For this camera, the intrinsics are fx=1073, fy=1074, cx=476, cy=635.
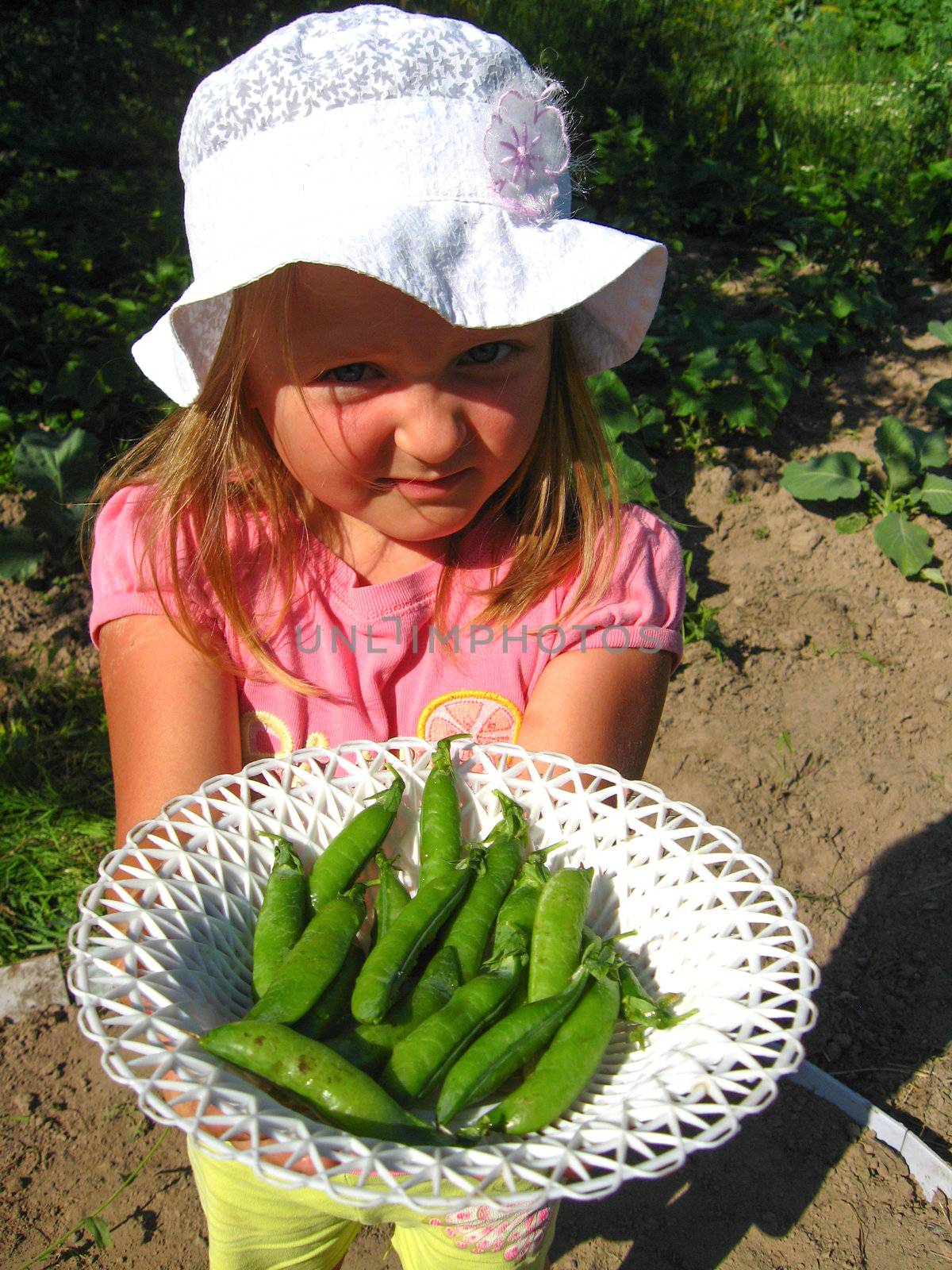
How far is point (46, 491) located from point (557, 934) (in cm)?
345

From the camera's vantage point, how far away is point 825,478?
5086 millimetres

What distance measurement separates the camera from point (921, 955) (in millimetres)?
3498

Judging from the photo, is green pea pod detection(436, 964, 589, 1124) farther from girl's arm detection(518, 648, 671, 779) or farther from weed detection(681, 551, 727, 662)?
weed detection(681, 551, 727, 662)

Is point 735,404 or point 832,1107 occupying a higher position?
point 735,404

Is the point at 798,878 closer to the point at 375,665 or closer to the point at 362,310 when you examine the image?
the point at 375,665

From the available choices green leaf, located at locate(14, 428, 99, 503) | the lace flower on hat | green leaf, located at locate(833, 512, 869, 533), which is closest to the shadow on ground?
green leaf, located at locate(833, 512, 869, 533)

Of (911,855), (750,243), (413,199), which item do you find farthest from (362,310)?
(750,243)

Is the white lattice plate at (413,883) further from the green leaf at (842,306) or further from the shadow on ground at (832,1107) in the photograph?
the green leaf at (842,306)

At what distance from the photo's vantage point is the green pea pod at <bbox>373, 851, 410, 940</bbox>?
1.85m

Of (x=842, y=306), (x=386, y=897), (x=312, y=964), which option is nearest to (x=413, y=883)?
(x=386, y=897)

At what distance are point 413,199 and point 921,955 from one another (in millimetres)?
2890

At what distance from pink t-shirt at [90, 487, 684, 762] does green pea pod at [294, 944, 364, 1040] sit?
839mm

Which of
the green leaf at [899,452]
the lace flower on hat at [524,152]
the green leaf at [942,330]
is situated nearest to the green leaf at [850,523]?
the green leaf at [899,452]

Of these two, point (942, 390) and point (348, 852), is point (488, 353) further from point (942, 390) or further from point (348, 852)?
point (942, 390)
